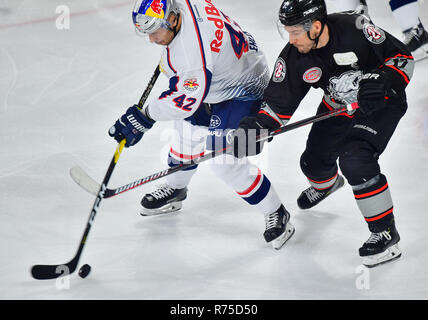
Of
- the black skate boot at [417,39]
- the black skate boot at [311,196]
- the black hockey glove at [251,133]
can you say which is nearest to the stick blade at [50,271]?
the black hockey glove at [251,133]

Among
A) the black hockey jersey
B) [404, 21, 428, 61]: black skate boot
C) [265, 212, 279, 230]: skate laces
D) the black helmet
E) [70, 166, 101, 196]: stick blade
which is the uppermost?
[404, 21, 428, 61]: black skate boot

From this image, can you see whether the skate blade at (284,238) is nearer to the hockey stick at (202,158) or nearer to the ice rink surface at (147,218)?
the ice rink surface at (147,218)

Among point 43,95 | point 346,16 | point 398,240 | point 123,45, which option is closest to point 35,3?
point 123,45

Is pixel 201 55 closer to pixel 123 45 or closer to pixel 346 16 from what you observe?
pixel 346 16

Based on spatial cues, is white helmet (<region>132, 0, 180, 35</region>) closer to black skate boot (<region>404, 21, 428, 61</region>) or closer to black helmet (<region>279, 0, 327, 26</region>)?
black helmet (<region>279, 0, 327, 26</region>)

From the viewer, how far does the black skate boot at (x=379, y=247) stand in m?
2.70

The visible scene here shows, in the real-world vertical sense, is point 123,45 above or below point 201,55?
above

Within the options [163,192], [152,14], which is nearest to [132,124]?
[152,14]

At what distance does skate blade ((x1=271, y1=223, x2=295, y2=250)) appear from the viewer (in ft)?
9.50

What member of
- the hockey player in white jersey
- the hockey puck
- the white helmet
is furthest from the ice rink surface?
the white helmet

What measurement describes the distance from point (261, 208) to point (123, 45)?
2503mm

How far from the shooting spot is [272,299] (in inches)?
101

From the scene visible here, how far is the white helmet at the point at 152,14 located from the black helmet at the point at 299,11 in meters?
0.44
